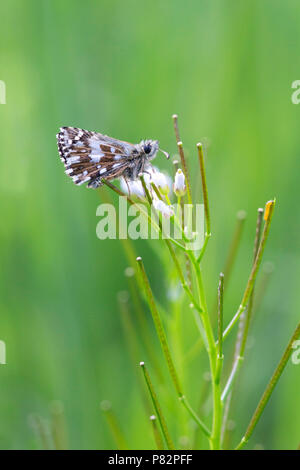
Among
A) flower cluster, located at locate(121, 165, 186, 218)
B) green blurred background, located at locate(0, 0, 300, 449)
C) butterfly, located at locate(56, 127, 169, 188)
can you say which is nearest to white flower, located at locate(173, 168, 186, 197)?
flower cluster, located at locate(121, 165, 186, 218)

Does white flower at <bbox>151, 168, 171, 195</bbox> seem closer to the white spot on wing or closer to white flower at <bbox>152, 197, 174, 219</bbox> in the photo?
white flower at <bbox>152, 197, 174, 219</bbox>

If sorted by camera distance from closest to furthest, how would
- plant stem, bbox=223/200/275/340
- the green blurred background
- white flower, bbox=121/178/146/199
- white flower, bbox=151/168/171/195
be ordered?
1. plant stem, bbox=223/200/275/340
2. white flower, bbox=151/168/171/195
3. white flower, bbox=121/178/146/199
4. the green blurred background

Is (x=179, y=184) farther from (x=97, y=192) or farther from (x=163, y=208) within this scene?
(x=97, y=192)

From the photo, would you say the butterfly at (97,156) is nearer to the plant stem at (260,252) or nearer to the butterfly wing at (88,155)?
the butterfly wing at (88,155)

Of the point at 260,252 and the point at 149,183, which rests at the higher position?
the point at 149,183

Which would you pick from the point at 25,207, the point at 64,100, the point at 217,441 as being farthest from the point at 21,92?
the point at 217,441

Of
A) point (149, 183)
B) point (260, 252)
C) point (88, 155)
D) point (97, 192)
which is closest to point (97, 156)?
point (88, 155)

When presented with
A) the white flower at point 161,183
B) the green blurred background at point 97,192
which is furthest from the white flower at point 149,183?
the green blurred background at point 97,192

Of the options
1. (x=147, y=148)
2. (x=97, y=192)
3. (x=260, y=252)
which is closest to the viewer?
(x=260, y=252)
